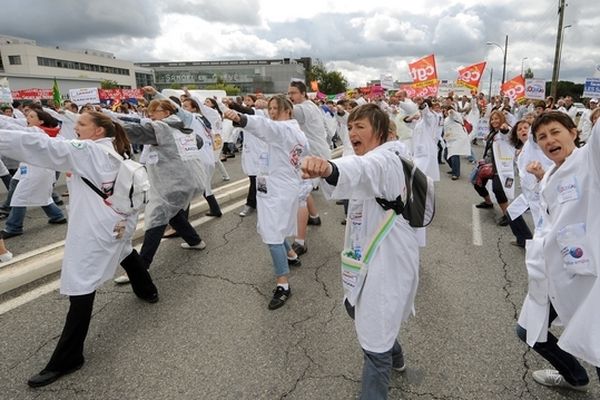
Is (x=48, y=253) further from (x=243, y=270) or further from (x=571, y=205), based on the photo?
(x=571, y=205)

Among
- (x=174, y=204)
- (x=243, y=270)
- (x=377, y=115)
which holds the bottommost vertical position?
(x=243, y=270)

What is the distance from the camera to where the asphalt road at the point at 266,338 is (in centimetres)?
262

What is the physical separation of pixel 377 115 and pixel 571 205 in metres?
1.12

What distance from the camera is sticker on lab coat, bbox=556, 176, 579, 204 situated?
6.68 feet

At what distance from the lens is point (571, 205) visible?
2045 mm

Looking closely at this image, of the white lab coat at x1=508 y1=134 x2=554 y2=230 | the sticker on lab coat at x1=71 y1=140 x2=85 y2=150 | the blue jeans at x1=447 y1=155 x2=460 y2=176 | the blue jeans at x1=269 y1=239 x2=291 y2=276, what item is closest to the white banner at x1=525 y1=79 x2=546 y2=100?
the blue jeans at x1=447 y1=155 x2=460 y2=176

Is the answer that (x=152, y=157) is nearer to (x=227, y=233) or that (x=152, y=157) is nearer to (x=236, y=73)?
(x=227, y=233)

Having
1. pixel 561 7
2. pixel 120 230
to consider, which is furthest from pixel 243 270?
pixel 561 7

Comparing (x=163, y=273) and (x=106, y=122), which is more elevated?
(x=106, y=122)

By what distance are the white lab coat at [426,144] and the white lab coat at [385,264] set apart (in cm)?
591

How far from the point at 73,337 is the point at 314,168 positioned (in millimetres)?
2288

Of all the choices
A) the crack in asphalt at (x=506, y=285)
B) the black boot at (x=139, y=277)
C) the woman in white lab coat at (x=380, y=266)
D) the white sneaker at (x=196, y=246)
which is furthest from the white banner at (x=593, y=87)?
the black boot at (x=139, y=277)

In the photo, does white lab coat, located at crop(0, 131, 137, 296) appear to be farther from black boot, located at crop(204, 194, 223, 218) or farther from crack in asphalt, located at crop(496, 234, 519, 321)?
black boot, located at crop(204, 194, 223, 218)

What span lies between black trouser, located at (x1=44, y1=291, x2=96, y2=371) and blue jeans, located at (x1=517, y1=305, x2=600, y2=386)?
298 centimetres
